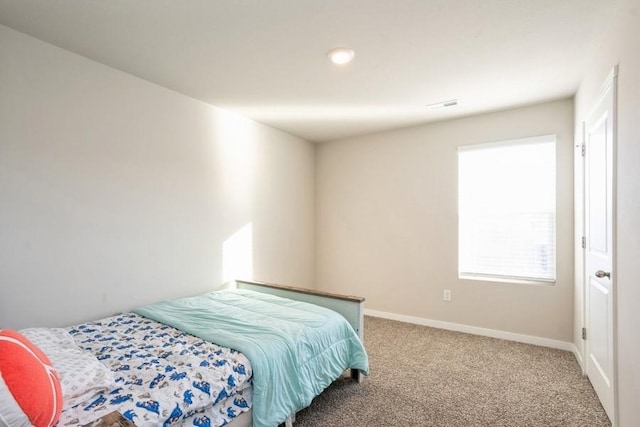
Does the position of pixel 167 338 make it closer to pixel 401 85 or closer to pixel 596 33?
pixel 401 85

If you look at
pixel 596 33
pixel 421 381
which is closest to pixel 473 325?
pixel 421 381

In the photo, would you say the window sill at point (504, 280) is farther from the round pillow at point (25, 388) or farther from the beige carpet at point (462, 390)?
the round pillow at point (25, 388)

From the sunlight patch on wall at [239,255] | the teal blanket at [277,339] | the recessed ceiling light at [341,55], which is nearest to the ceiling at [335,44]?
the recessed ceiling light at [341,55]

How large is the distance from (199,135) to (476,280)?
11.1 feet

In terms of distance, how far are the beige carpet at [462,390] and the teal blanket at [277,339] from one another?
0.71 ft

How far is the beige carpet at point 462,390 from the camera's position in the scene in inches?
81.7

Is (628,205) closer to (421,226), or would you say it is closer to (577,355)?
(577,355)

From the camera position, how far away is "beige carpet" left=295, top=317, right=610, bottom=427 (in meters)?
2.08

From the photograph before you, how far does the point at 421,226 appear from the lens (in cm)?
396

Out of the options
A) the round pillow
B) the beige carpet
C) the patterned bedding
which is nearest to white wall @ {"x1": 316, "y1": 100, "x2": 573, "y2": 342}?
the beige carpet

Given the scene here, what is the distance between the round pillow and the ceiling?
1.80 meters

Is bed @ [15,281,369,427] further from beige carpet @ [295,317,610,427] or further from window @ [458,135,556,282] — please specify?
window @ [458,135,556,282]

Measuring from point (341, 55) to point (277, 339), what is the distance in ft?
6.59

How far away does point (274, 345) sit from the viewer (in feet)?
6.41
